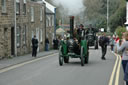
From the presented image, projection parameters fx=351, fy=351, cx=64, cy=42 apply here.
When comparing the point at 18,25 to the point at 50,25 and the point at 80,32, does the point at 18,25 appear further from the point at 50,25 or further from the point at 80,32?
the point at 50,25

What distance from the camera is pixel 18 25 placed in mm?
29469

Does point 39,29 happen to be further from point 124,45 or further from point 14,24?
Result: point 124,45

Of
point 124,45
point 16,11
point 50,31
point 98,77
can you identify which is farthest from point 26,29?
point 124,45

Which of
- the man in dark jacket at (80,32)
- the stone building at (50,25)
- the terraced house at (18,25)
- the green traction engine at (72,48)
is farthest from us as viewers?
the stone building at (50,25)

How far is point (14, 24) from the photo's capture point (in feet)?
91.9

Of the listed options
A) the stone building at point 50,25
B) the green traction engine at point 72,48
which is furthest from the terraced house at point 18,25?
the green traction engine at point 72,48

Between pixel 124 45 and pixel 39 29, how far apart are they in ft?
96.1

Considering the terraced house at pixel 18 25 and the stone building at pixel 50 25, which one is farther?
the stone building at pixel 50 25

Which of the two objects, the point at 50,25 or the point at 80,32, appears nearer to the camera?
the point at 80,32

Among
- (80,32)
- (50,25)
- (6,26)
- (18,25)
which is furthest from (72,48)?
(50,25)

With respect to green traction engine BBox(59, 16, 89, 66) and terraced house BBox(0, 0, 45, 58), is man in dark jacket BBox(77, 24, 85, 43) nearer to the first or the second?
green traction engine BBox(59, 16, 89, 66)

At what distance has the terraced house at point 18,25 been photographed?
25.5 metres

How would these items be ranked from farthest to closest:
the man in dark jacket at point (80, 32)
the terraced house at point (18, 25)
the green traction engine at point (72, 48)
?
the terraced house at point (18, 25)
the man in dark jacket at point (80, 32)
the green traction engine at point (72, 48)

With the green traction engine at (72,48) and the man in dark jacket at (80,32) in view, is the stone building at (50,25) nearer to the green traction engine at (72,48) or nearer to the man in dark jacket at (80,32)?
the man in dark jacket at (80,32)
